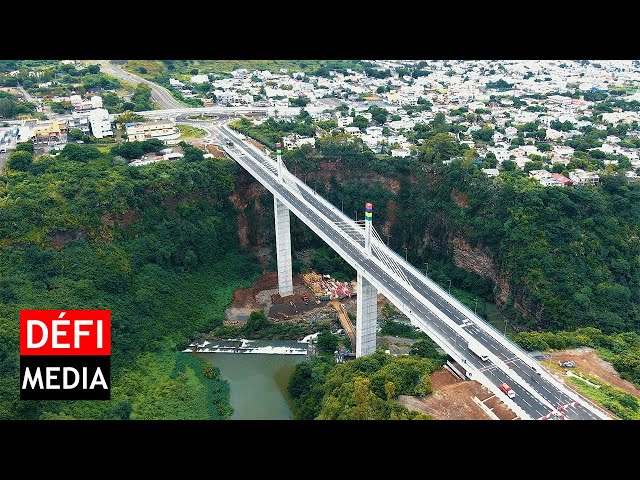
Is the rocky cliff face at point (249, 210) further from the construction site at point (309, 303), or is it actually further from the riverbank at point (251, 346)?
the riverbank at point (251, 346)

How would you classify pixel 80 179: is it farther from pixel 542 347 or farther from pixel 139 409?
pixel 542 347

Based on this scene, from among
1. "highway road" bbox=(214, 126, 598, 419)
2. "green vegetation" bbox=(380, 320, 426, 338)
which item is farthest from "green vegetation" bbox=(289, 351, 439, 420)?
"green vegetation" bbox=(380, 320, 426, 338)

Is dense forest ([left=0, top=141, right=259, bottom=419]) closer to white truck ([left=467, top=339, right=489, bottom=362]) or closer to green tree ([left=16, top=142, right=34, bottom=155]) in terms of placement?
green tree ([left=16, top=142, right=34, bottom=155])

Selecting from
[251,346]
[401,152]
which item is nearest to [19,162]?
[251,346]

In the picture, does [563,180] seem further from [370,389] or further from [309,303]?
[370,389]

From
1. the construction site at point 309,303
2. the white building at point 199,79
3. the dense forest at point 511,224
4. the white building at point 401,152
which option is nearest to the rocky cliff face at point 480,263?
the dense forest at point 511,224

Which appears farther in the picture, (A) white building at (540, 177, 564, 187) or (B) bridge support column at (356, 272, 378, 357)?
(A) white building at (540, 177, 564, 187)

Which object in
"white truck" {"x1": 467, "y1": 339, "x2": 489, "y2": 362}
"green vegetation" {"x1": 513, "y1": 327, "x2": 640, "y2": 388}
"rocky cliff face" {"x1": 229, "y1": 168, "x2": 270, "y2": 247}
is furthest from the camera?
"rocky cliff face" {"x1": 229, "y1": 168, "x2": 270, "y2": 247}
